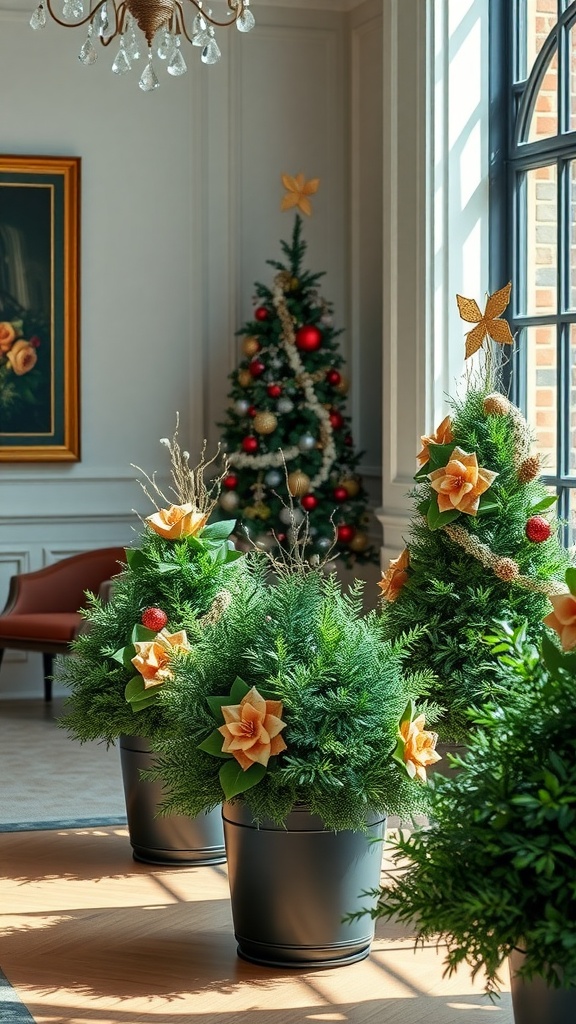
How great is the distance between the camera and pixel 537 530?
3910 millimetres

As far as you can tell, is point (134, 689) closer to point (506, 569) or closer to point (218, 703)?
point (218, 703)

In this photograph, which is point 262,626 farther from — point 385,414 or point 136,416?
point 136,416

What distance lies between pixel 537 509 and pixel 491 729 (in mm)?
1634

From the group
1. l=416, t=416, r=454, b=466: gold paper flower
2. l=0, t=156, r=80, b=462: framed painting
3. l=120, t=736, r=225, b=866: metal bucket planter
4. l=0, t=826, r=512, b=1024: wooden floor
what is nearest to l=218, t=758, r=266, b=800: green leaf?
l=0, t=826, r=512, b=1024: wooden floor

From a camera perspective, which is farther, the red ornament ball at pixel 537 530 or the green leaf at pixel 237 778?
the red ornament ball at pixel 537 530

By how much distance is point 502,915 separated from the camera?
2.17 meters

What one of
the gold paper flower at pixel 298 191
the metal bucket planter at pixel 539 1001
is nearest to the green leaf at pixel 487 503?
the metal bucket planter at pixel 539 1001

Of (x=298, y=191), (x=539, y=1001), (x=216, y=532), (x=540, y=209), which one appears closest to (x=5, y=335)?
(x=298, y=191)

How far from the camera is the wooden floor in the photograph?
10.2ft

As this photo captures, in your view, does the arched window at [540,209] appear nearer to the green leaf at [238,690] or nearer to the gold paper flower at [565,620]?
the green leaf at [238,690]

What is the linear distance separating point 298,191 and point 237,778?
16.8 feet

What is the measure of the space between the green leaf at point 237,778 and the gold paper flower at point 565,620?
1.03m

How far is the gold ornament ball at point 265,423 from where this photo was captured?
7.04 metres

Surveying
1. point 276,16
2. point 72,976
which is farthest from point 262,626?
point 276,16
